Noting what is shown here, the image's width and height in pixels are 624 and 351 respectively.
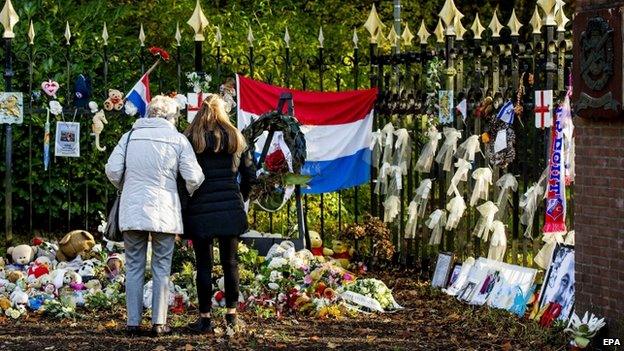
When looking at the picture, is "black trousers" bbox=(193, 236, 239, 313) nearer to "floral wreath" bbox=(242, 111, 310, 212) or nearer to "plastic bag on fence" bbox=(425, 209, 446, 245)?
"floral wreath" bbox=(242, 111, 310, 212)

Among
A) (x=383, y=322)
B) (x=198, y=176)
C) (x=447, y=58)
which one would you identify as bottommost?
(x=383, y=322)

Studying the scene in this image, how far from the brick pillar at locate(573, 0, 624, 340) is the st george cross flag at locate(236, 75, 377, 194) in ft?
14.9

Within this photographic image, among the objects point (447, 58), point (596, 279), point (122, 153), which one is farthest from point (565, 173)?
point (122, 153)

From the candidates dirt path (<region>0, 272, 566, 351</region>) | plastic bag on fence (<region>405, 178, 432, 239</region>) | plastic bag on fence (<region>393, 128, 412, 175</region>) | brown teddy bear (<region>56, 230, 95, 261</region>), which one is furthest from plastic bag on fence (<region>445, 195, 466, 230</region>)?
brown teddy bear (<region>56, 230, 95, 261</region>)

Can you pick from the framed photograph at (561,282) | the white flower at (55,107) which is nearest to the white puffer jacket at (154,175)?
the framed photograph at (561,282)

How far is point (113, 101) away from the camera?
11992 millimetres

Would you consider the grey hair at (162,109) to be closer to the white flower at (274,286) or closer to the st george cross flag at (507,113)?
the white flower at (274,286)

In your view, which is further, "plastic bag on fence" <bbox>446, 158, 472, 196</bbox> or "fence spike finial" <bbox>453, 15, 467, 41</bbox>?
"fence spike finial" <bbox>453, 15, 467, 41</bbox>

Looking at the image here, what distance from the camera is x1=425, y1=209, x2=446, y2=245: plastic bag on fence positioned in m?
11.3

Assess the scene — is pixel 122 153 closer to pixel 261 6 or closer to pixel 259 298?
pixel 259 298

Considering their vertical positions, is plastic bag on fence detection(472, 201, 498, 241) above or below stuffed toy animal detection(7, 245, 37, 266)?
above

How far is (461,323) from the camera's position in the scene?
9.45 meters

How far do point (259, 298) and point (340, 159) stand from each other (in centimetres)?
310

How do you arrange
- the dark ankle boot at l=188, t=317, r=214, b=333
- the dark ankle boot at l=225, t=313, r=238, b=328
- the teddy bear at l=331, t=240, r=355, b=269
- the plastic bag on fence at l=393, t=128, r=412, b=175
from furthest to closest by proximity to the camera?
the teddy bear at l=331, t=240, r=355, b=269 < the plastic bag on fence at l=393, t=128, r=412, b=175 < the dark ankle boot at l=225, t=313, r=238, b=328 < the dark ankle boot at l=188, t=317, r=214, b=333
